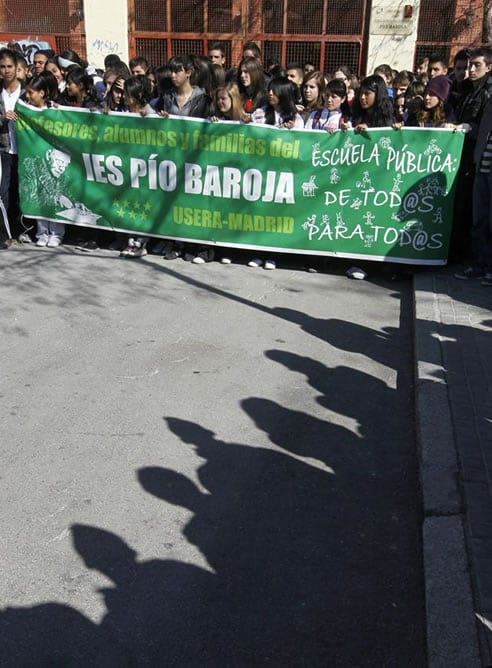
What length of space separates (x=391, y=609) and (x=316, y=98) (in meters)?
6.36

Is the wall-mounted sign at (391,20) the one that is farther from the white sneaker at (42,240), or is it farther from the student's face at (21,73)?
the white sneaker at (42,240)

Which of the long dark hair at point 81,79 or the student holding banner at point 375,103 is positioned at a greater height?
the long dark hair at point 81,79

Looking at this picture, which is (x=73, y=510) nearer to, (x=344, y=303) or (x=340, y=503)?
(x=340, y=503)

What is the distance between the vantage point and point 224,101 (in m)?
7.85

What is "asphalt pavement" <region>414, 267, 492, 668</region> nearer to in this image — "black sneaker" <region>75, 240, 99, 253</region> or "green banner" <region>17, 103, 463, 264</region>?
"green banner" <region>17, 103, 463, 264</region>

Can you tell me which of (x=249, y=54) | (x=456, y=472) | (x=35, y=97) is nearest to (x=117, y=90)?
(x=35, y=97)

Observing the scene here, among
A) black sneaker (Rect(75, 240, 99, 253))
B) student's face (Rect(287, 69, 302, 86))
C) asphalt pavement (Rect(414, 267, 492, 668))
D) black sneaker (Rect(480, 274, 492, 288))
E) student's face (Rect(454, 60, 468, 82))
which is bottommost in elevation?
asphalt pavement (Rect(414, 267, 492, 668))

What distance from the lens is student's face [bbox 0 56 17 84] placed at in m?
8.57

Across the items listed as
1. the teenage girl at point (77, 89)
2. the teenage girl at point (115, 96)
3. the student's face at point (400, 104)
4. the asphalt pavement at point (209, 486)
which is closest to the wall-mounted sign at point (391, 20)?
→ the student's face at point (400, 104)

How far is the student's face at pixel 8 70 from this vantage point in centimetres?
857

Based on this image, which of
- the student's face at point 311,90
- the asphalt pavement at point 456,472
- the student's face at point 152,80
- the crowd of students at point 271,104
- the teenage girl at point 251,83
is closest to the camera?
the asphalt pavement at point 456,472

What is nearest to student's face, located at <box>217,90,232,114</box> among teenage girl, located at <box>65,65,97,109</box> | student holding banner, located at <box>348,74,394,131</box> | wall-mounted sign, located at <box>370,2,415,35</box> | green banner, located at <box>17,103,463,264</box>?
green banner, located at <box>17,103,463,264</box>

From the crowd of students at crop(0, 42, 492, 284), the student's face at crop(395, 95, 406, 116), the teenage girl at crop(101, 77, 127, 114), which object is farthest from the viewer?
the student's face at crop(395, 95, 406, 116)

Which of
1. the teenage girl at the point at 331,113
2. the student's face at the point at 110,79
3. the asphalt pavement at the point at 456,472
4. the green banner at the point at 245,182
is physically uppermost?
the student's face at the point at 110,79
